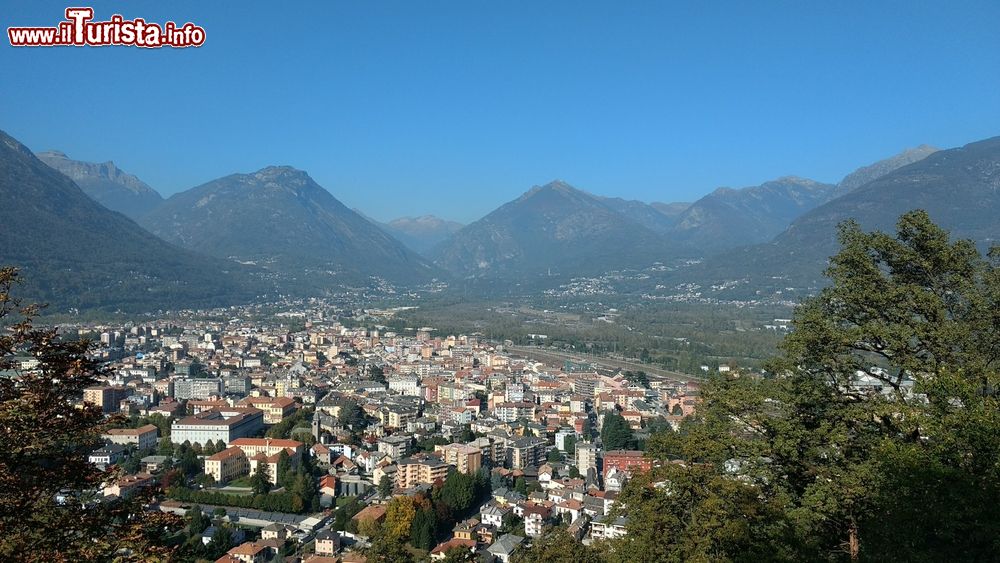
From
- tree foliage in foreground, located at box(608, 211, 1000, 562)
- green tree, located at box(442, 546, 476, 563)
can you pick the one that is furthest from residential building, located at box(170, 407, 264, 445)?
tree foliage in foreground, located at box(608, 211, 1000, 562)

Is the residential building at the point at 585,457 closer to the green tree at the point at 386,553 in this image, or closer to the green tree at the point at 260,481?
the green tree at the point at 260,481

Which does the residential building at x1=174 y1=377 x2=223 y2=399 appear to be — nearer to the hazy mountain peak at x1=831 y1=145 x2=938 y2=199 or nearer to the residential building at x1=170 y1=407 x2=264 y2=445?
the residential building at x1=170 y1=407 x2=264 y2=445

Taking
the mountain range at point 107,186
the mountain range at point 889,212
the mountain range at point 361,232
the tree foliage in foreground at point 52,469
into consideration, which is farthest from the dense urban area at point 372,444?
the mountain range at point 107,186

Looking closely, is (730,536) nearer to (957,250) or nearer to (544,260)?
(957,250)

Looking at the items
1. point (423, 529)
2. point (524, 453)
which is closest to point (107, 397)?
point (524, 453)

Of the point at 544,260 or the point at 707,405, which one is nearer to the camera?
the point at 707,405

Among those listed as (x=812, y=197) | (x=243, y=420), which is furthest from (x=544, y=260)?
(x=243, y=420)
